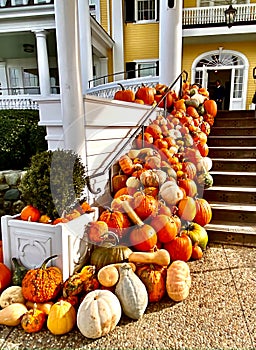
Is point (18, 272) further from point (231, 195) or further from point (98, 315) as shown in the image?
point (231, 195)

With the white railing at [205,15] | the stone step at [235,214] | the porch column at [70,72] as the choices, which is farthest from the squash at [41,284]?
the white railing at [205,15]

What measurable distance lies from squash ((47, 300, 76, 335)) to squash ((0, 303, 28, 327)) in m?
0.22

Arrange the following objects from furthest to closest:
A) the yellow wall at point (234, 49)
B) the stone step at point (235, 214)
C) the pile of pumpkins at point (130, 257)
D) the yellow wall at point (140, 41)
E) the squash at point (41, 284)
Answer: the yellow wall at point (140, 41) < the yellow wall at point (234, 49) < the stone step at point (235, 214) < the squash at point (41, 284) < the pile of pumpkins at point (130, 257)

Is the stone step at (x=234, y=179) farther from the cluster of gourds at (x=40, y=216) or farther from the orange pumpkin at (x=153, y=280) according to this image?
the cluster of gourds at (x=40, y=216)

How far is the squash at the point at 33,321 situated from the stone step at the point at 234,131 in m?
4.01

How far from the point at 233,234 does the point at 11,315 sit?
7.22ft

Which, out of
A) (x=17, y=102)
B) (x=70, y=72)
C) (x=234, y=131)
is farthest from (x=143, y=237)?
(x=17, y=102)

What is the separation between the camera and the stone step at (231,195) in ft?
10.6

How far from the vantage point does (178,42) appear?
5289 millimetres

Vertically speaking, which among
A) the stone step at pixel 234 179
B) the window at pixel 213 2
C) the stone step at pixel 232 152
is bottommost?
the stone step at pixel 234 179

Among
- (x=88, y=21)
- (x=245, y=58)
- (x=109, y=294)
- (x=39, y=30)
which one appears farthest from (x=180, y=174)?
(x=245, y=58)

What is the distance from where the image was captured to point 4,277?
208 centimetres

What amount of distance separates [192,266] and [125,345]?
1047 millimetres

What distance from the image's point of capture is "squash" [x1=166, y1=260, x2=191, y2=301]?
1977mm
